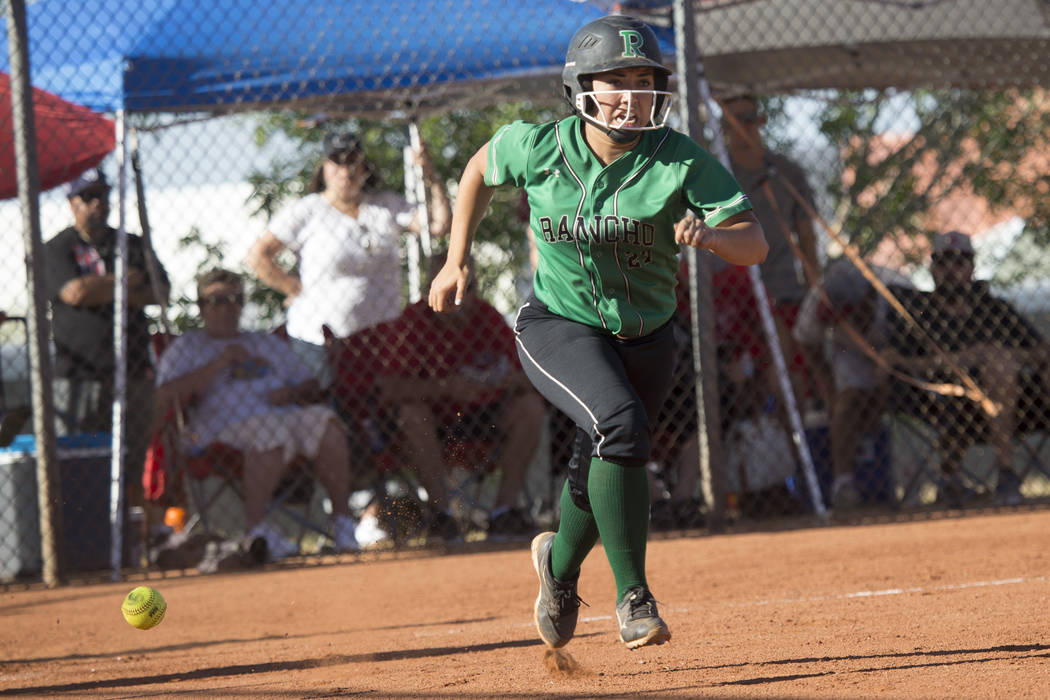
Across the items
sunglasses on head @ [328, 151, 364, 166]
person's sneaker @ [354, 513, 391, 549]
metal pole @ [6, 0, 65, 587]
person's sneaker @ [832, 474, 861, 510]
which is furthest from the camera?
person's sneaker @ [832, 474, 861, 510]

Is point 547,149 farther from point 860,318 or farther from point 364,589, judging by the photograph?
point 860,318

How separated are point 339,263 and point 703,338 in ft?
6.75

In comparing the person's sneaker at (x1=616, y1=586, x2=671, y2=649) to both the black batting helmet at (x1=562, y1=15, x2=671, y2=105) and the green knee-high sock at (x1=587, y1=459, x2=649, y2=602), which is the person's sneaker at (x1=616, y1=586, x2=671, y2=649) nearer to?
the green knee-high sock at (x1=587, y1=459, x2=649, y2=602)

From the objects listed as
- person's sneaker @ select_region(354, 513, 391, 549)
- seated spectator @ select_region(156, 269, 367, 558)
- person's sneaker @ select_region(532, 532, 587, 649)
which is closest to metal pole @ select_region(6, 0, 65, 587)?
seated spectator @ select_region(156, 269, 367, 558)

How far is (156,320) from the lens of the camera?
7453mm

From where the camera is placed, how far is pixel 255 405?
675 cm

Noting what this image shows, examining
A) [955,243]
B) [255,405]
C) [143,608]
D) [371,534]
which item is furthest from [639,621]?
[955,243]

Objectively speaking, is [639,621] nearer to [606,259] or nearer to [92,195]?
[606,259]

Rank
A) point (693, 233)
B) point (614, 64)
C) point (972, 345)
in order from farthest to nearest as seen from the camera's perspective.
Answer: point (972, 345), point (614, 64), point (693, 233)

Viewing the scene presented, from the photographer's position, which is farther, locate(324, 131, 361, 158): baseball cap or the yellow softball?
locate(324, 131, 361, 158): baseball cap

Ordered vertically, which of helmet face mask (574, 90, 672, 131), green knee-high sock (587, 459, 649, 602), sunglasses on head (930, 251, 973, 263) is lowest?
green knee-high sock (587, 459, 649, 602)

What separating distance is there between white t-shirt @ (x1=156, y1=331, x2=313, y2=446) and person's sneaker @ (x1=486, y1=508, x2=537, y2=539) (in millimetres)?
1252

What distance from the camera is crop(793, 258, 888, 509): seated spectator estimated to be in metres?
7.42

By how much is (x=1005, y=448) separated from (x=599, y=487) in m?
4.93
